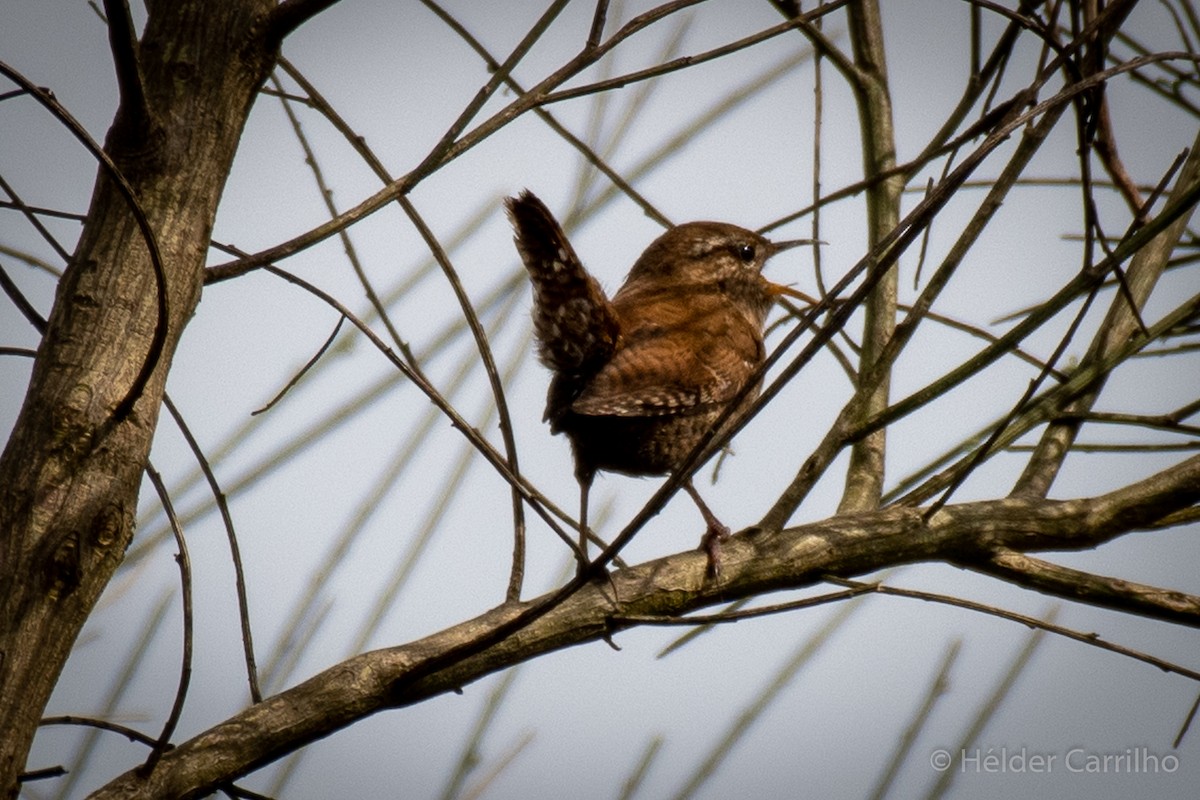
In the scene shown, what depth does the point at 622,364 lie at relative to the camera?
3.29 meters

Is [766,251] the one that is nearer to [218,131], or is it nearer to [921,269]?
[921,269]

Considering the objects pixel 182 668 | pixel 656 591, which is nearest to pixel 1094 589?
pixel 656 591

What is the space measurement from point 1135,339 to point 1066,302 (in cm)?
51

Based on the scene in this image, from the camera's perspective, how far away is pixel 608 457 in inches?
134

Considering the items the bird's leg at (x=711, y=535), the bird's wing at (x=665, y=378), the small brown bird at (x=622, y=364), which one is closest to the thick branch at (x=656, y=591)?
the bird's leg at (x=711, y=535)

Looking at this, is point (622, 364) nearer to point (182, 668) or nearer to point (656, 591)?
point (656, 591)

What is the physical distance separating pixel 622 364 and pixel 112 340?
1818 millimetres

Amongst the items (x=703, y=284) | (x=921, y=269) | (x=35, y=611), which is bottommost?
(x=35, y=611)

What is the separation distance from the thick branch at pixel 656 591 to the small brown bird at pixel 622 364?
651 mm

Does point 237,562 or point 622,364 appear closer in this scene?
point 237,562

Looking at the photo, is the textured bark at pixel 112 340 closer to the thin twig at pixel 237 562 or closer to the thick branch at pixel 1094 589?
the thin twig at pixel 237 562

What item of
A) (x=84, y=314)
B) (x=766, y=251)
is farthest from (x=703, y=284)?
(x=84, y=314)

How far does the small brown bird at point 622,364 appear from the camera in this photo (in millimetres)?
3104

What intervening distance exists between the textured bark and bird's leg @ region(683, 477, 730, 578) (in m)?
0.93
